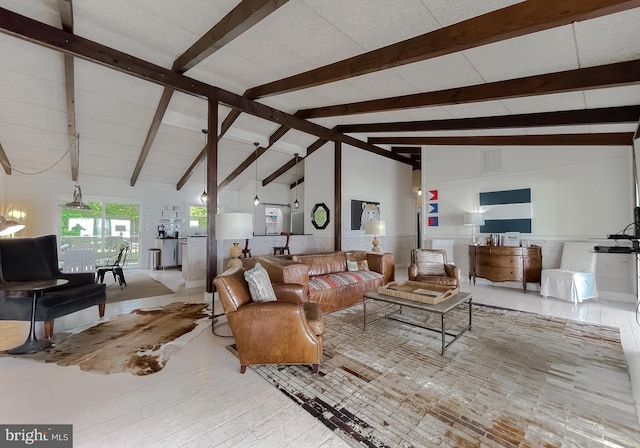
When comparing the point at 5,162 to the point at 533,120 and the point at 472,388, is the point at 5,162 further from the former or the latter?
the point at 533,120

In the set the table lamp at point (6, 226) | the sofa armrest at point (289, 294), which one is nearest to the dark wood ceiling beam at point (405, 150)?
the sofa armrest at point (289, 294)

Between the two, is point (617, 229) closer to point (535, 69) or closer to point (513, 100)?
point (513, 100)

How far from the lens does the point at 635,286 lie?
15.0 feet

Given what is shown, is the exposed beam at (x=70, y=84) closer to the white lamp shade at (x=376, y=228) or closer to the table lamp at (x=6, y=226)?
the table lamp at (x=6, y=226)

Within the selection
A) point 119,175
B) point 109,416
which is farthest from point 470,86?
point 119,175

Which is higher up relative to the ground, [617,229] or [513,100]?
[513,100]

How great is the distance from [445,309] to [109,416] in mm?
2795

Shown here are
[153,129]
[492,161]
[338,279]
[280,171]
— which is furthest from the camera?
[280,171]

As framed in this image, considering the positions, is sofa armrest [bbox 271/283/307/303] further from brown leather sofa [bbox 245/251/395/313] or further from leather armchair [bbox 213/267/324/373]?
leather armchair [bbox 213/267/324/373]

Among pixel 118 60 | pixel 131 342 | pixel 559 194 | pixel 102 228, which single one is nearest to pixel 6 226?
pixel 131 342

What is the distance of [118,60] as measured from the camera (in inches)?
152

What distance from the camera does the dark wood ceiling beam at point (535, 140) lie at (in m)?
4.62

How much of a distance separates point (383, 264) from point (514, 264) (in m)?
2.57

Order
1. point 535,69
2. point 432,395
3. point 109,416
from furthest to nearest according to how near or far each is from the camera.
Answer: point 535,69
point 432,395
point 109,416
